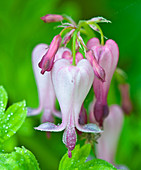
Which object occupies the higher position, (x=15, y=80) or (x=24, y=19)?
(x=24, y=19)

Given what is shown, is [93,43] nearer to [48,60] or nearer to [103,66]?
[103,66]

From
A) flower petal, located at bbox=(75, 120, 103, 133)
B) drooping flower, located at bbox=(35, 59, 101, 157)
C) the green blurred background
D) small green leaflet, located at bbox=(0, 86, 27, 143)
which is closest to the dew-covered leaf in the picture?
small green leaflet, located at bbox=(0, 86, 27, 143)

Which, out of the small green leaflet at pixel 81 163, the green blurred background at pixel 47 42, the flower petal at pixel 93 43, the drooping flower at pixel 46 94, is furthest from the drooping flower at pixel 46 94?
the green blurred background at pixel 47 42

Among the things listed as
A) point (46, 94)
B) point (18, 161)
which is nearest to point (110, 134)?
point (46, 94)

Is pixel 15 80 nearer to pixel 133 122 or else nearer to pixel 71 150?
pixel 133 122

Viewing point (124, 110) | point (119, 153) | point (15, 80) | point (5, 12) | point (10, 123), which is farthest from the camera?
point (5, 12)

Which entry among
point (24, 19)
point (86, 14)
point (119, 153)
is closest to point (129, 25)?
point (86, 14)
